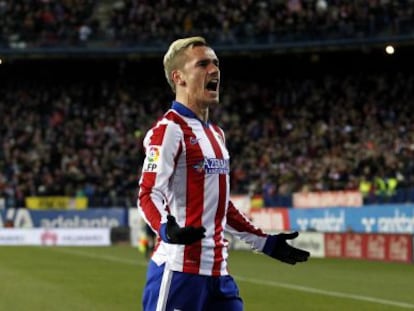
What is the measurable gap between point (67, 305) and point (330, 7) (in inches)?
1094

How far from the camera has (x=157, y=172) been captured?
4.80 m

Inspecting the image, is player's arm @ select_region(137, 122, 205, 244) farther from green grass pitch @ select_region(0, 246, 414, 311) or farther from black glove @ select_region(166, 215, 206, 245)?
green grass pitch @ select_region(0, 246, 414, 311)

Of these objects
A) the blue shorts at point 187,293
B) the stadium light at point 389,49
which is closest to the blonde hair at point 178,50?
the blue shorts at point 187,293

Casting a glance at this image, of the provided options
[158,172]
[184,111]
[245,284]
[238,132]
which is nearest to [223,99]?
[238,132]

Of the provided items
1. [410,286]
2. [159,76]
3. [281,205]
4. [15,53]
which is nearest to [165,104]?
[159,76]

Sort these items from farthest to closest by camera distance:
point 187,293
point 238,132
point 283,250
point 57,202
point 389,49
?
point 389,49 < point 238,132 < point 57,202 < point 283,250 < point 187,293

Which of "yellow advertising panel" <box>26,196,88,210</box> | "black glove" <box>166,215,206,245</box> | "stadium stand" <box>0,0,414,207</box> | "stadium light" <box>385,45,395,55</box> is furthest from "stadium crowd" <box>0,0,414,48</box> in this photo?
"black glove" <box>166,215,206,245</box>

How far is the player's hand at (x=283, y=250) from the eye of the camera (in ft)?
17.7

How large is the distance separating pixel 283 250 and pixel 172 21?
37.4 m

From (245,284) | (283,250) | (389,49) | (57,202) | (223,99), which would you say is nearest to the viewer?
(283,250)

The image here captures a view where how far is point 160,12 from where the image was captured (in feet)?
140

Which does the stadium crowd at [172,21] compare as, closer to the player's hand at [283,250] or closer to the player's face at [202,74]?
the player's hand at [283,250]

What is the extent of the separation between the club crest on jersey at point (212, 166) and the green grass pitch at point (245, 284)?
27.3 feet

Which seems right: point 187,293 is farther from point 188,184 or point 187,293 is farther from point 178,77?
point 178,77
